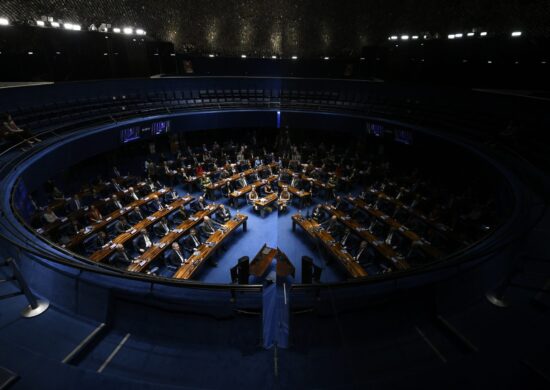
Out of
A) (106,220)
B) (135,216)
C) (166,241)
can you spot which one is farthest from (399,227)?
(106,220)

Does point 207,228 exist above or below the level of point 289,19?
below

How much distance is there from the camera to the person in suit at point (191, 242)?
10117 mm

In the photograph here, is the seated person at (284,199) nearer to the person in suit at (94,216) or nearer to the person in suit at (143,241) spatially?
the person in suit at (143,241)

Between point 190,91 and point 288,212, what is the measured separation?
1182 centimetres

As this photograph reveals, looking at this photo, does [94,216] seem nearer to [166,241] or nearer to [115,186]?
[115,186]

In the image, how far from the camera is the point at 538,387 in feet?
10.6

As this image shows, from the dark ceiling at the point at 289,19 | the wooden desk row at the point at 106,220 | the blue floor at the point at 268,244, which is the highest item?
the dark ceiling at the point at 289,19

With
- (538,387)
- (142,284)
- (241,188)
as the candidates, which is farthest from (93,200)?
(538,387)

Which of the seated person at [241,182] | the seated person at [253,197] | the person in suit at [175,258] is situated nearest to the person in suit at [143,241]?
the person in suit at [175,258]

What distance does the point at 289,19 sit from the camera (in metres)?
19.9

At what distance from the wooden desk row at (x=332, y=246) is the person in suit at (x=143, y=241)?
5531 millimetres

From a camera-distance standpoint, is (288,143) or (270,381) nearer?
(270,381)

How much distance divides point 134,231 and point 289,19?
17.9m

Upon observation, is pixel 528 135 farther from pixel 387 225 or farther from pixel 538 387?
pixel 538 387
